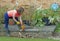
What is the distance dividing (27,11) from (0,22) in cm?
124

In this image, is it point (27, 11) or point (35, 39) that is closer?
point (35, 39)

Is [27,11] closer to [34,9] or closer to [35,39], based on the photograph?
[34,9]

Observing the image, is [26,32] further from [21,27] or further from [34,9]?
[34,9]

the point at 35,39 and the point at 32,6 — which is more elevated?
the point at 32,6

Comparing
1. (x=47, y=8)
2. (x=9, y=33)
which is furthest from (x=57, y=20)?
(x=9, y=33)

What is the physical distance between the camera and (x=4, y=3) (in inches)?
592

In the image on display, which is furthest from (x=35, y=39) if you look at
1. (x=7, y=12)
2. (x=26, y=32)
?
(x=7, y=12)

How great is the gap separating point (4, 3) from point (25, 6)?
87cm

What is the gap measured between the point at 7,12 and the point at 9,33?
0.82m

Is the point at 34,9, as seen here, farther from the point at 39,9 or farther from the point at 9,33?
the point at 9,33

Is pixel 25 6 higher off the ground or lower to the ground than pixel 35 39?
higher

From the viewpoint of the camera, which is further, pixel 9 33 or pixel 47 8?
pixel 47 8

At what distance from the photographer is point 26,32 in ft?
45.2

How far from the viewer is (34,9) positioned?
1470 cm
